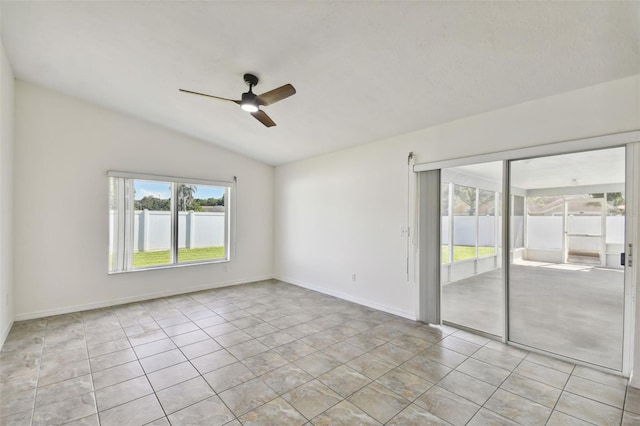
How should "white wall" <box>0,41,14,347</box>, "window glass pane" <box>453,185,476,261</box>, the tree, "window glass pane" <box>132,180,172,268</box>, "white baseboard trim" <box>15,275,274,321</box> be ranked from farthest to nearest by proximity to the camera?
the tree → "window glass pane" <box>132,180,172,268</box> → "window glass pane" <box>453,185,476,261</box> → "white baseboard trim" <box>15,275,274,321</box> → "white wall" <box>0,41,14,347</box>

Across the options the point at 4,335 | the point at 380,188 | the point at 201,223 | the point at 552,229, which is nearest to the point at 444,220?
the point at 380,188

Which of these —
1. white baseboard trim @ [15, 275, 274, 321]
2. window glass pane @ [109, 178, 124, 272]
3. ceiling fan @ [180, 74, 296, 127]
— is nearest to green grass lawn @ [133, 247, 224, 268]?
window glass pane @ [109, 178, 124, 272]

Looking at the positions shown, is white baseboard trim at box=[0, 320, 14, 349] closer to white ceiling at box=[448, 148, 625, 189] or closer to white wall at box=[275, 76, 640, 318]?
white wall at box=[275, 76, 640, 318]

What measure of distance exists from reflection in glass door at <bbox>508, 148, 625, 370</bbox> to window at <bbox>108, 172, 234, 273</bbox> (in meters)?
5.19

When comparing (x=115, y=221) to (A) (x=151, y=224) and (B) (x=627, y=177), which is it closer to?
(A) (x=151, y=224)

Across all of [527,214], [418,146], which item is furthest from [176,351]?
[527,214]

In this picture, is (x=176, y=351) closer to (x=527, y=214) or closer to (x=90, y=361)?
(x=90, y=361)

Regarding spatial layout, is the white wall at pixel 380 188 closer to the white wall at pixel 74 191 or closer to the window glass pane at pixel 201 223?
the window glass pane at pixel 201 223

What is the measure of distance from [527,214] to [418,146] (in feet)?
5.24

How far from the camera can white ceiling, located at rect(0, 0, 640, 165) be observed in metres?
2.11

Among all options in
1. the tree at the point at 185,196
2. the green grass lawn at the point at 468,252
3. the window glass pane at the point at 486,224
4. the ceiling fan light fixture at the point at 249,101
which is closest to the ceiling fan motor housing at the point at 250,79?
the ceiling fan light fixture at the point at 249,101

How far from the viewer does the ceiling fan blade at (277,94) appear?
272cm

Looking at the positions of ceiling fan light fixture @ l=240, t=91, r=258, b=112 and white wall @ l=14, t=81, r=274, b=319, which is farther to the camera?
white wall @ l=14, t=81, r=274, b=319

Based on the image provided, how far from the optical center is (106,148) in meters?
4.66
